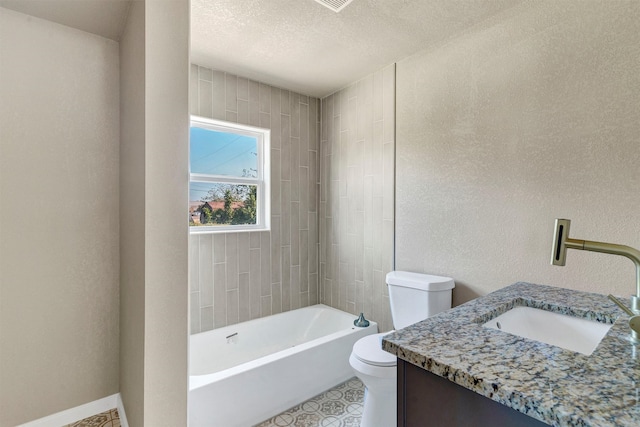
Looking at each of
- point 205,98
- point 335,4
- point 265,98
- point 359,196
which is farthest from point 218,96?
point 359,196

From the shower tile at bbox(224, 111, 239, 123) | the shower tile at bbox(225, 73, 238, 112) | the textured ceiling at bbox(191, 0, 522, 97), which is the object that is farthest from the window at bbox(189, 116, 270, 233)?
the textured ceiling at bbox(191, 0, 522, 97)

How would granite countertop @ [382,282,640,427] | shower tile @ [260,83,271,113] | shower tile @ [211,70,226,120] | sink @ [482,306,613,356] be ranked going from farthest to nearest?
shower tile @ [260,83,271,113]
shower tile @ [211,70,226,120]
sink @ [482,306,613,356]
granite countertop @ [382,282,640,427]

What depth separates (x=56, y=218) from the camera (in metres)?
1.77

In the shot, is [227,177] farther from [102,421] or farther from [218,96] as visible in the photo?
[102,421]

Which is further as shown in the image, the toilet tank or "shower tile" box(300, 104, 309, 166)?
"shower tile" box(300, 104, 309, 166)

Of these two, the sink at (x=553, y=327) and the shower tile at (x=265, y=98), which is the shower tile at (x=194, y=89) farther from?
the sink at (x=553, y=327)

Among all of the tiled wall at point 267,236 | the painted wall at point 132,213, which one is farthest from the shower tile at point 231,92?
the painted wall at point 132,213

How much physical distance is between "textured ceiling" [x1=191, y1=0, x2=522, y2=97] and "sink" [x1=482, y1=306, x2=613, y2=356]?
66.5 inches

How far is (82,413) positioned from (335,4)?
2796 millimetres

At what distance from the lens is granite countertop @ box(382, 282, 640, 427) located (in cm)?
55

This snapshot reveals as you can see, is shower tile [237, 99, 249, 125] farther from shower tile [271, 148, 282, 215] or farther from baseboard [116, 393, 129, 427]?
baseboard [116, 393, 129, 427]

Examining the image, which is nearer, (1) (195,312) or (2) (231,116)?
(1) (195,312)

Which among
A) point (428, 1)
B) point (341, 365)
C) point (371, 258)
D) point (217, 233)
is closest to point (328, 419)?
point (341, 365)

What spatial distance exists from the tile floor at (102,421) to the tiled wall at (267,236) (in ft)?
2.33
